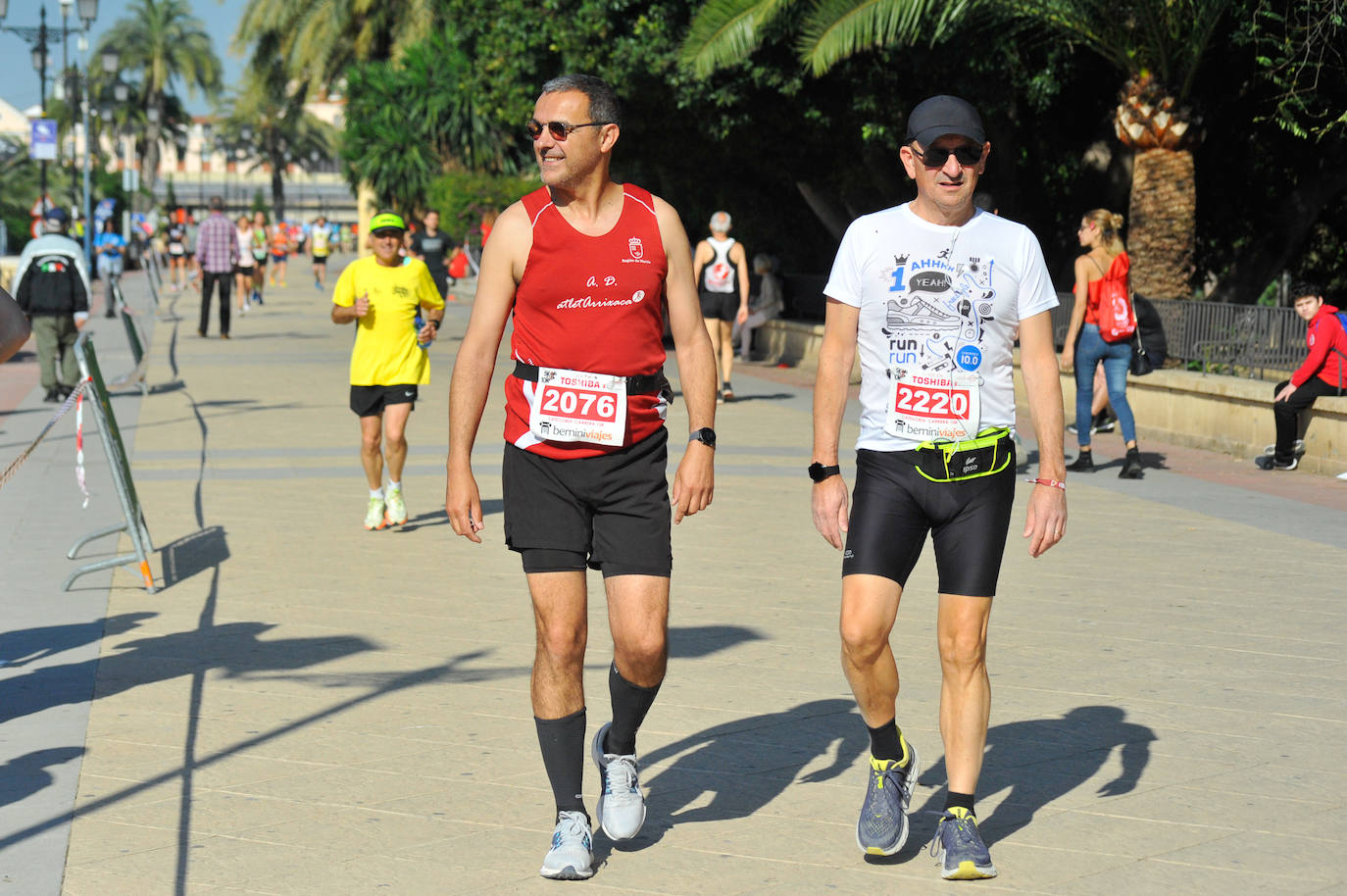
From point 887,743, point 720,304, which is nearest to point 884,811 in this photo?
point 887,743

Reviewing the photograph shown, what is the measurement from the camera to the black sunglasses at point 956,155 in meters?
3.91

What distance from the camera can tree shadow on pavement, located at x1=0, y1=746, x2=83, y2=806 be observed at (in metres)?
4.57

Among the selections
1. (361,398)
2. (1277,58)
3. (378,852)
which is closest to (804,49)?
(1277,58)

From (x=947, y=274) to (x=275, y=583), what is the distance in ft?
14.9

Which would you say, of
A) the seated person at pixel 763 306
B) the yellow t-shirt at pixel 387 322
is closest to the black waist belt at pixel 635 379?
the yellow t-shirt at pixel 387 322

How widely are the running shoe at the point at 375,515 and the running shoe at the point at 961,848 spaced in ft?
18.1

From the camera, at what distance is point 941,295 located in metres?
3.94

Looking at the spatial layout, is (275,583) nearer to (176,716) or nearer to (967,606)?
(176,716)

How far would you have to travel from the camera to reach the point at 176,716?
5348 mm

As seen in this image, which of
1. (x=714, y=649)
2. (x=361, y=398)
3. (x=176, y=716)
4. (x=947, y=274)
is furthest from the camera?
(x=361, y=398)

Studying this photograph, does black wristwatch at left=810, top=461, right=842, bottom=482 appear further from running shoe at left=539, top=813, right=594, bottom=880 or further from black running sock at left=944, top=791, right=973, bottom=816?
running shoe at left=539, top=813, right=594, bottom=880

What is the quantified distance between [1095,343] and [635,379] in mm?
8022

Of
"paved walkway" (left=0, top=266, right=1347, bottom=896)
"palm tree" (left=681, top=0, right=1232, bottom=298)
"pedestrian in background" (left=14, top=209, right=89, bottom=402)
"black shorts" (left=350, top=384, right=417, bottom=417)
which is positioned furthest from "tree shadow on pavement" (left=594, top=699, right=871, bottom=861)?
"pedestrian in background" (left=14, top=209, right=89, bottom=402)

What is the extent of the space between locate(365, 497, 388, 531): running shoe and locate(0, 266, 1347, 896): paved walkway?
0.10 metres
